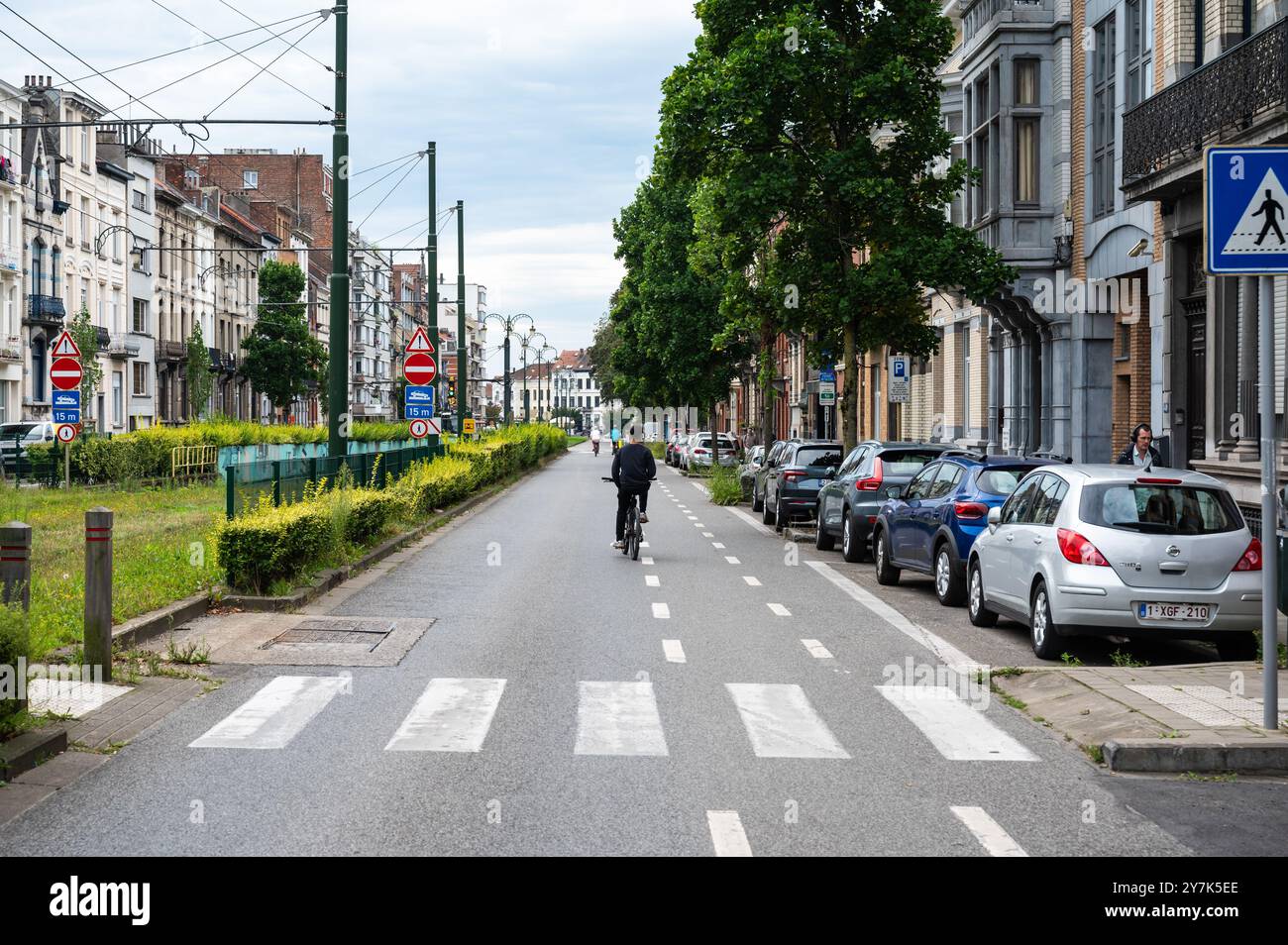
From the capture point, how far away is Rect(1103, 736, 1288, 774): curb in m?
7.85

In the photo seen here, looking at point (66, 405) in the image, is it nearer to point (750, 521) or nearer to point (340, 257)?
point (340, 257)

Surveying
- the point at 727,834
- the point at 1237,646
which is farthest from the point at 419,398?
the point at 727,834

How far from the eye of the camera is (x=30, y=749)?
24.8 ft

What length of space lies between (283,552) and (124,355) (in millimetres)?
58548

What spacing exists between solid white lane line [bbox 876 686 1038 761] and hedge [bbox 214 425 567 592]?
6620mm

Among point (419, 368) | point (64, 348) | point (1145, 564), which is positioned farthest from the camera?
point (64, 348)

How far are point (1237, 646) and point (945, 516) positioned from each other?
14.5 feet

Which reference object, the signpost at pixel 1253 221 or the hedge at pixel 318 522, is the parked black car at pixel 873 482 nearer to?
the hedge at pixel 318 522

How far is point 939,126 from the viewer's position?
94.7 feet

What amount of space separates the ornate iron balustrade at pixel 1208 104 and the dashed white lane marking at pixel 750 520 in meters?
9.12

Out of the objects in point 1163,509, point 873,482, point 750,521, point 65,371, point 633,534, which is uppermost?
point 65,371

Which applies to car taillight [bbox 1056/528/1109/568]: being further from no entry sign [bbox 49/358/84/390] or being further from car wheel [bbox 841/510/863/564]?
no entry sign [bbox 49/358/84/390]

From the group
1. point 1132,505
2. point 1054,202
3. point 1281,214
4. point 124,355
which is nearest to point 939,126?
point 1054,202
